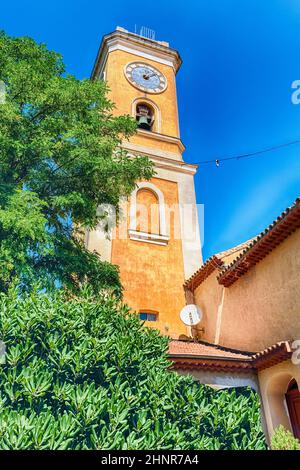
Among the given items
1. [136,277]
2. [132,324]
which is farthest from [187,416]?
[136,277]

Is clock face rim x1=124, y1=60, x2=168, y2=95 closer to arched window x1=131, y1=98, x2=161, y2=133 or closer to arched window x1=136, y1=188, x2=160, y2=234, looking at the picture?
arched window x1=131, y1=98, x2=161, y2=133

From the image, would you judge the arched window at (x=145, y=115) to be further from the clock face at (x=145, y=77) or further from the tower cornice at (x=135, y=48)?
the tower cornice at (x=135, y=48)

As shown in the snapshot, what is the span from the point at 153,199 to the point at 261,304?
811 cm

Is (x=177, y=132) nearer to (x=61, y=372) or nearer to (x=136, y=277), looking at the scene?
(x=136, y=277)

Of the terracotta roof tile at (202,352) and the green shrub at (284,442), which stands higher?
the terracotta roof tile at (202,352)

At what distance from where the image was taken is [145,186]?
17.5 m

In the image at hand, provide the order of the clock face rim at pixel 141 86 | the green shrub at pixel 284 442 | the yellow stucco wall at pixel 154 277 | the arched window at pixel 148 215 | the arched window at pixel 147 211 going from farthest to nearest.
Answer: the clock face rim at pixel 141 86 < the arched window at pixel 147 211 < the arched window at pixel 148 215 < the yellow stucco wall at pixel 154 277 < the green shrub at pixel 284 442

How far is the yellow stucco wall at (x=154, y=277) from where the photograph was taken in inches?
563

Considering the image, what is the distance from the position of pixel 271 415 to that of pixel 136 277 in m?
7.08

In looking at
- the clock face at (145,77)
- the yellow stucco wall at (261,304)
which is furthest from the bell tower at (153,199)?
the yellow stucco wall at (261,304)

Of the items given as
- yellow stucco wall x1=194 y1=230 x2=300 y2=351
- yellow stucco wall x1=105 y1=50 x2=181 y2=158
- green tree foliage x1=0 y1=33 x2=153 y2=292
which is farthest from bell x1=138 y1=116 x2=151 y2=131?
yellow stucco wall x1=194 y1=230 x2=300 y2=351

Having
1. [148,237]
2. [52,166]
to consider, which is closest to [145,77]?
→ [148,237]

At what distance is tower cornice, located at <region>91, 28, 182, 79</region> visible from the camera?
22.5m

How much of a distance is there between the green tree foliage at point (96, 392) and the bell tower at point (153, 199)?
6.96 m
